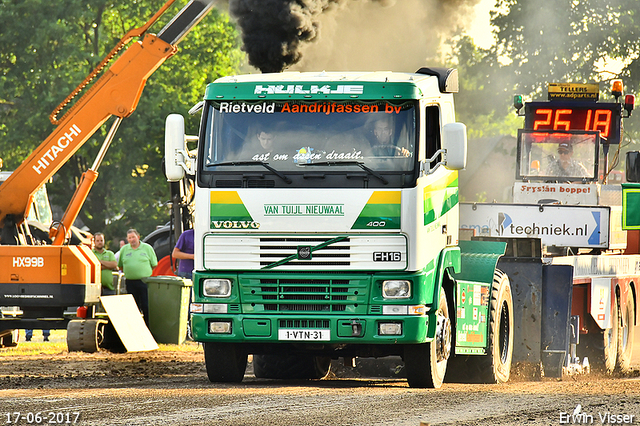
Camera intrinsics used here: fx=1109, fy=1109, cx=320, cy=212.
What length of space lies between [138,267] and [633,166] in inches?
321

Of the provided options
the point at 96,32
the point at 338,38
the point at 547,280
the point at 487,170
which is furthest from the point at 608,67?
the point at 547,280

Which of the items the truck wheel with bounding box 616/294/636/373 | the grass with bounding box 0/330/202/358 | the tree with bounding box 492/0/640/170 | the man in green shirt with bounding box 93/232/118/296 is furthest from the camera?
the tree with bounding box 492/0/640/170

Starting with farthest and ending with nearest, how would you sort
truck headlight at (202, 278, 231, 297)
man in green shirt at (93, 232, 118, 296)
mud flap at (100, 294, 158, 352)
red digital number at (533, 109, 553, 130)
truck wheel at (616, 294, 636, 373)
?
red digital number at (533, 109, 553, 130)
man in green shirt at (93, 232, 118, 296)
truck wheel at (616, 294, 636, 373)
mud flap at (100, 294, 158, 352)
truck headlight at (202, 278, 231, 297)

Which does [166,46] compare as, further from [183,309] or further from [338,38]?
[183,309]

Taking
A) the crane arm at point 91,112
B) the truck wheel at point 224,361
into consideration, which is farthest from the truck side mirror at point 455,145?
the crane arm at point 91,112

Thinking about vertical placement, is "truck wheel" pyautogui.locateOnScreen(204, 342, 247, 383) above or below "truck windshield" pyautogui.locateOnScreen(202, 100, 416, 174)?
below

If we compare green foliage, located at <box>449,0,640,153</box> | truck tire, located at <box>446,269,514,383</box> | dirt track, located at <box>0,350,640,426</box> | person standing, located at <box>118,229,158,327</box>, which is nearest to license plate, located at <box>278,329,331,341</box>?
dirt track, located at <box>0,350,640,426</box>

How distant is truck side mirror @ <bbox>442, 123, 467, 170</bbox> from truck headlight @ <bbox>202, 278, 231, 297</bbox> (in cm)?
248

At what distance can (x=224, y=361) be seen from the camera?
11.7m

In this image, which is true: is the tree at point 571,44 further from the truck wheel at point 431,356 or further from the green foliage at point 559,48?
the truck wheel at point 431,356

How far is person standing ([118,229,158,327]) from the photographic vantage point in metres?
18.4

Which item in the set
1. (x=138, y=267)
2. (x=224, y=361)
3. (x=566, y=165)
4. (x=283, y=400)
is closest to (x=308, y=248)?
(x=283, y=400)

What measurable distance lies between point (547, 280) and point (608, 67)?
3553cm

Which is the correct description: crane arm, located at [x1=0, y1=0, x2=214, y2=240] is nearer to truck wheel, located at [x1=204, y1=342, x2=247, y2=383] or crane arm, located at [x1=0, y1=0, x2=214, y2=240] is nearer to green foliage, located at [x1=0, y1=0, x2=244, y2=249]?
truck wheel, located at [x1=204, y1=342, x2=247, y2=383]
